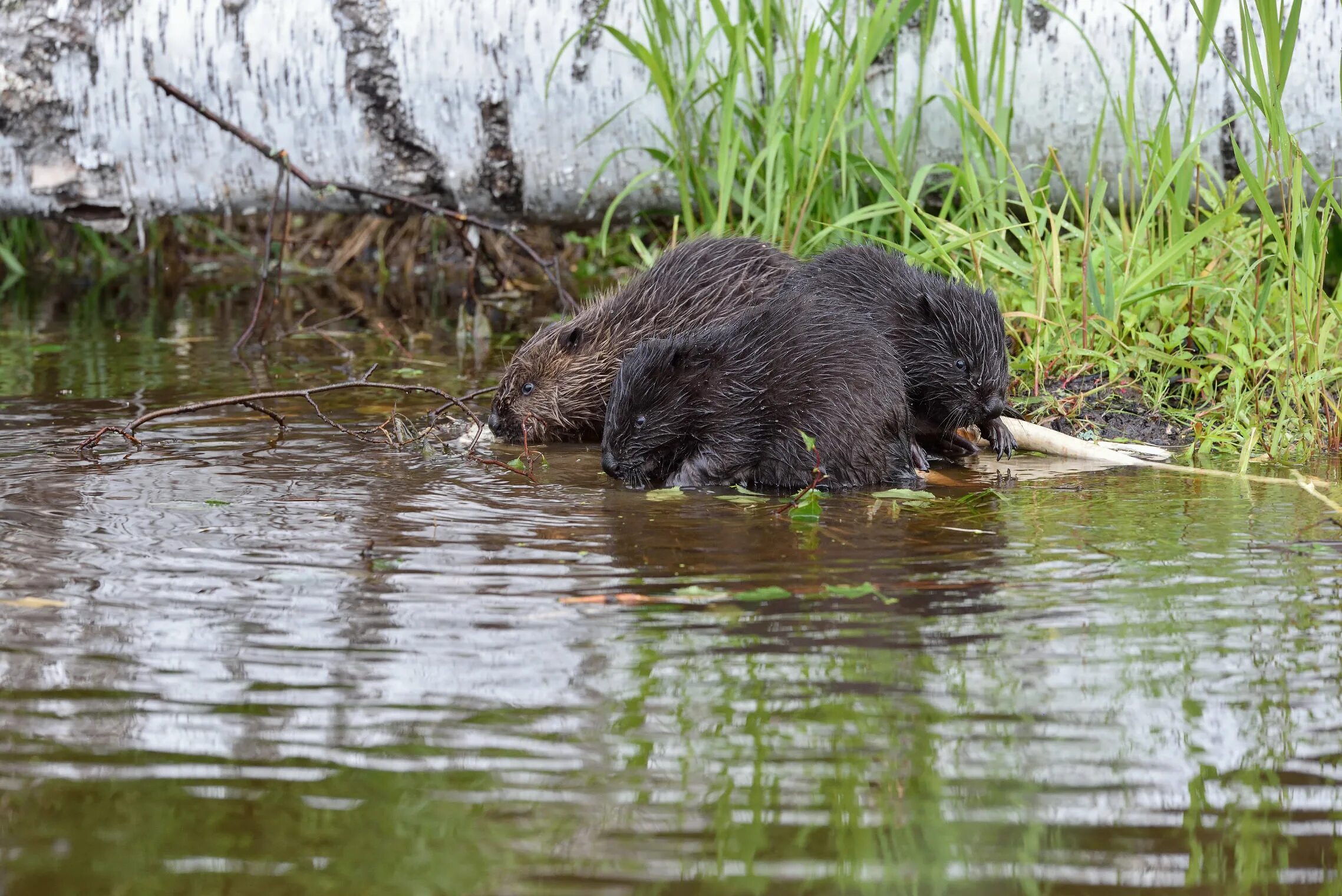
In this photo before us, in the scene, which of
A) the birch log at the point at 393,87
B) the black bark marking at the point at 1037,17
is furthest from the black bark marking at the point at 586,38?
the black bark marking at the point at 1037,17

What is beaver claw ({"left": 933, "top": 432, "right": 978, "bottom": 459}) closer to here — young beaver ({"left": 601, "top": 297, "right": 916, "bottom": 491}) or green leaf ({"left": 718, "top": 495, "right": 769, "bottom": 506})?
young beaver ({"left": 601, "top": 297, "right": 916, "bottom": 491})

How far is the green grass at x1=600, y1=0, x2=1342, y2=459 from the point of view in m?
4.78

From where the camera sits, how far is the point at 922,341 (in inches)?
188

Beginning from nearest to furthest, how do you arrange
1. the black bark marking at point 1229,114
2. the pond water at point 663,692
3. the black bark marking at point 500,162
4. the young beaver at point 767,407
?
the pond water at point 663,692 → the young beaver at point 767,407 → the black bark marking at point 1229,114 → the black bark marking at point 500,162

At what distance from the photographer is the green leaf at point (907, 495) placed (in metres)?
4.15

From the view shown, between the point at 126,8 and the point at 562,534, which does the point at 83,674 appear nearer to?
the point at 562,534

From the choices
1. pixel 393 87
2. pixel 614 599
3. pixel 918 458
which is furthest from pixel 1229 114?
pixel 614 599

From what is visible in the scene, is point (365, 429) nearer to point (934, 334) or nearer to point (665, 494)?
point (665, 494)

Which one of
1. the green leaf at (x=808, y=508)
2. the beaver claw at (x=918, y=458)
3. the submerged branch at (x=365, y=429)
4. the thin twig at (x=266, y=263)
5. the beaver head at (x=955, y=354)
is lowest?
the green leaf at (x=808, y=508)

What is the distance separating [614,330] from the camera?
18.2 ft

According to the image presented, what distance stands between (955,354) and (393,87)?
115 inches

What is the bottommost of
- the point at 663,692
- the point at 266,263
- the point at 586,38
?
the point at 663,692

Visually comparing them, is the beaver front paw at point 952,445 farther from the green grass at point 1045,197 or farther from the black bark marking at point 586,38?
the black bark marking at point 586,38

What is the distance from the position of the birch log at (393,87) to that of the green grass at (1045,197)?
101 millimetres
